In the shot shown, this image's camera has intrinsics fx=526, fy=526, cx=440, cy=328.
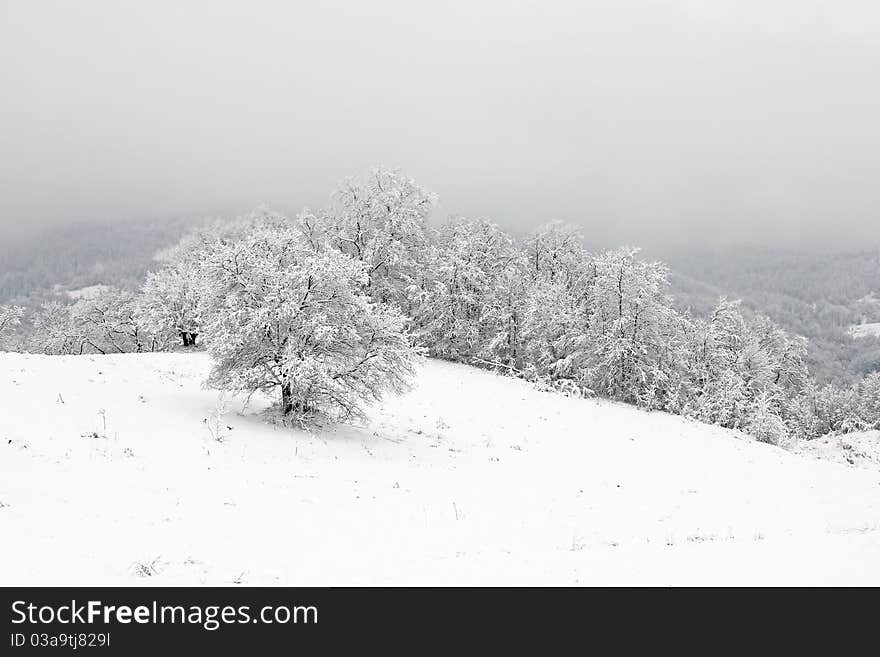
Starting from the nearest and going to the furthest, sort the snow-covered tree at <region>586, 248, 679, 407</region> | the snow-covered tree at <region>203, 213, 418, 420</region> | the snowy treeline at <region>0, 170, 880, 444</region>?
the snow-covered tree at <region>203, 213, 418, 420</region>, the snowy treeline at <region>0, 170, 880, 444</region>, the snow-covered tree at <region>586, 248, 679, 407</region>

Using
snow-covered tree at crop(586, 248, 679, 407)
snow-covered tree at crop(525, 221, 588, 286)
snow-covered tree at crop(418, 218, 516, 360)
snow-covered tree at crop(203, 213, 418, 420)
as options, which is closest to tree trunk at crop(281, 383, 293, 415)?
snow-covered tree at crop(203, 213, 418, 420)

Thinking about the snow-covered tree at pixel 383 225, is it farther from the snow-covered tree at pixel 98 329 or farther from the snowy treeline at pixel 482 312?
the snow-covered tree at pixel 98 329

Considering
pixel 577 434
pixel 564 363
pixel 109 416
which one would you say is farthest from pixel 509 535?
pixel 564 363

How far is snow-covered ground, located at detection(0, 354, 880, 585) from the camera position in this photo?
7.81m

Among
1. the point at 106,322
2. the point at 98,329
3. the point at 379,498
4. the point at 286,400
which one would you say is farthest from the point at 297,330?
the point at 98,329

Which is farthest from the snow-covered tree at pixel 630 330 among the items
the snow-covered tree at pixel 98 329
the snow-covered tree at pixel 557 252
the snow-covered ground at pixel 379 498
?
the snow-covered tree at pixel 98 329

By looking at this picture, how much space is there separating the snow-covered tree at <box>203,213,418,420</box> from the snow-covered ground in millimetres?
1628

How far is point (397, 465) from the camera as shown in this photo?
55.5 feet

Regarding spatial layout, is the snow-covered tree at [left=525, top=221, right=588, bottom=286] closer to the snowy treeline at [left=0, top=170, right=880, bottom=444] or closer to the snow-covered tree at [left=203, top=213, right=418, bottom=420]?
the snowy treeline at [left=0, top=170, right=880, bottom=444]

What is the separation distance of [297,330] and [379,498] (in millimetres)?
7537
